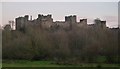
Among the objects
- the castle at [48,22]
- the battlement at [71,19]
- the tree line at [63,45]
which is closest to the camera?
the tree line at [63,45]

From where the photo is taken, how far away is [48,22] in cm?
5069

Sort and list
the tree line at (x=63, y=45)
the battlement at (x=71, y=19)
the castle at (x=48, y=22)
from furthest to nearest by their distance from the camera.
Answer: the battlement at (x=71, y=19) < the castle at (x=48, y=22) < the tree line at (x=63, y=45)

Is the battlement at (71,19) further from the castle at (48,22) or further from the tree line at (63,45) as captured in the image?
the tree line at (63,45)

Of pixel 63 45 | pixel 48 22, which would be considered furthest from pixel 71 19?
pixel 63 45

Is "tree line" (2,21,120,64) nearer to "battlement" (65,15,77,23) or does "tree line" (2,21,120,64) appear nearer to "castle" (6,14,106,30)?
"castle" (6,14,106,30)

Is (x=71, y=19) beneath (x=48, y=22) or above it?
above

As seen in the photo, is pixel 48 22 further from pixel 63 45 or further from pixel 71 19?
pixel 63 45

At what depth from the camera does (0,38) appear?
119 ft

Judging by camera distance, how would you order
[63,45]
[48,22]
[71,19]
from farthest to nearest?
[71,19] < [48,22] < [63,45]

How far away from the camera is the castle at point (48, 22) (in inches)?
1900

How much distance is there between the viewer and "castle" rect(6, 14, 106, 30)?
48.2 meters

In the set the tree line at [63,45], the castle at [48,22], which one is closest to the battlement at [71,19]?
the castle at [48,22]

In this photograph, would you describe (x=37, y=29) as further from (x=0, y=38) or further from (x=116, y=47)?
(x=116, y=47)

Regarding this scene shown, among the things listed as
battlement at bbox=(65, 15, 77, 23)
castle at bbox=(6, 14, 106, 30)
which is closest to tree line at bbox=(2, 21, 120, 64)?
castle at bbox=(6, 14, 106, 30)
